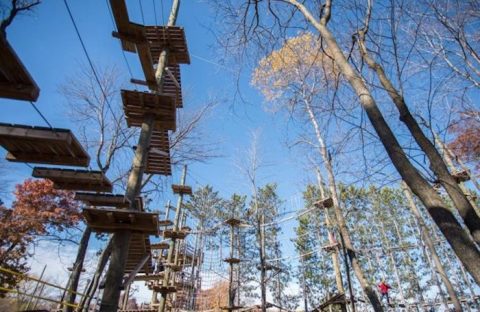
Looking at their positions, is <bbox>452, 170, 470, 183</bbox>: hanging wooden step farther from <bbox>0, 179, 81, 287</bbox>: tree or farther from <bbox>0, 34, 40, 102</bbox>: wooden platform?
<bbox>0, 179, 81, 287</bbox>: tree

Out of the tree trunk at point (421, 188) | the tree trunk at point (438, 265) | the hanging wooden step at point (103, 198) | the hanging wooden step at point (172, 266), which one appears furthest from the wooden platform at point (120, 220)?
the tree trunk at point (438, 265)

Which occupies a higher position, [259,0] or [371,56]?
[259,0]

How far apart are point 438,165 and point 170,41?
6575mm

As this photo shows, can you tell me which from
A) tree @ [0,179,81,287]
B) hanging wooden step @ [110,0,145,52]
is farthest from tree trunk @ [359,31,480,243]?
tree @ [0,179,81,287]

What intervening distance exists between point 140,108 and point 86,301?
470cm

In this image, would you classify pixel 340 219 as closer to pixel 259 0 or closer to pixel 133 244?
pixel 133 244

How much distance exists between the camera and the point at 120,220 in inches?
192

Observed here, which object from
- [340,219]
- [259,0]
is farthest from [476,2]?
[340,219]

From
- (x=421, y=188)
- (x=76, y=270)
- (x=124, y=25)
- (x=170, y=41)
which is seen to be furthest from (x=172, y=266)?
(x=421, y=188)

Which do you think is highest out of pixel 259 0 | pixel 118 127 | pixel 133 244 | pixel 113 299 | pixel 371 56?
pixel 118 127

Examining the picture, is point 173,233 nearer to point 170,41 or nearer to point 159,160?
point 159,160

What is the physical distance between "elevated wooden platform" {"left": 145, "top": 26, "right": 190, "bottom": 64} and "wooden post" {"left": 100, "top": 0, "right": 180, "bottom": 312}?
2.38 feet

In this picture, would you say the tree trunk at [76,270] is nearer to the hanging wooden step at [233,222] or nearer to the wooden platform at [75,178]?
the wooden platform at [75,178]

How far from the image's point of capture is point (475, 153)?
12.3 metres
